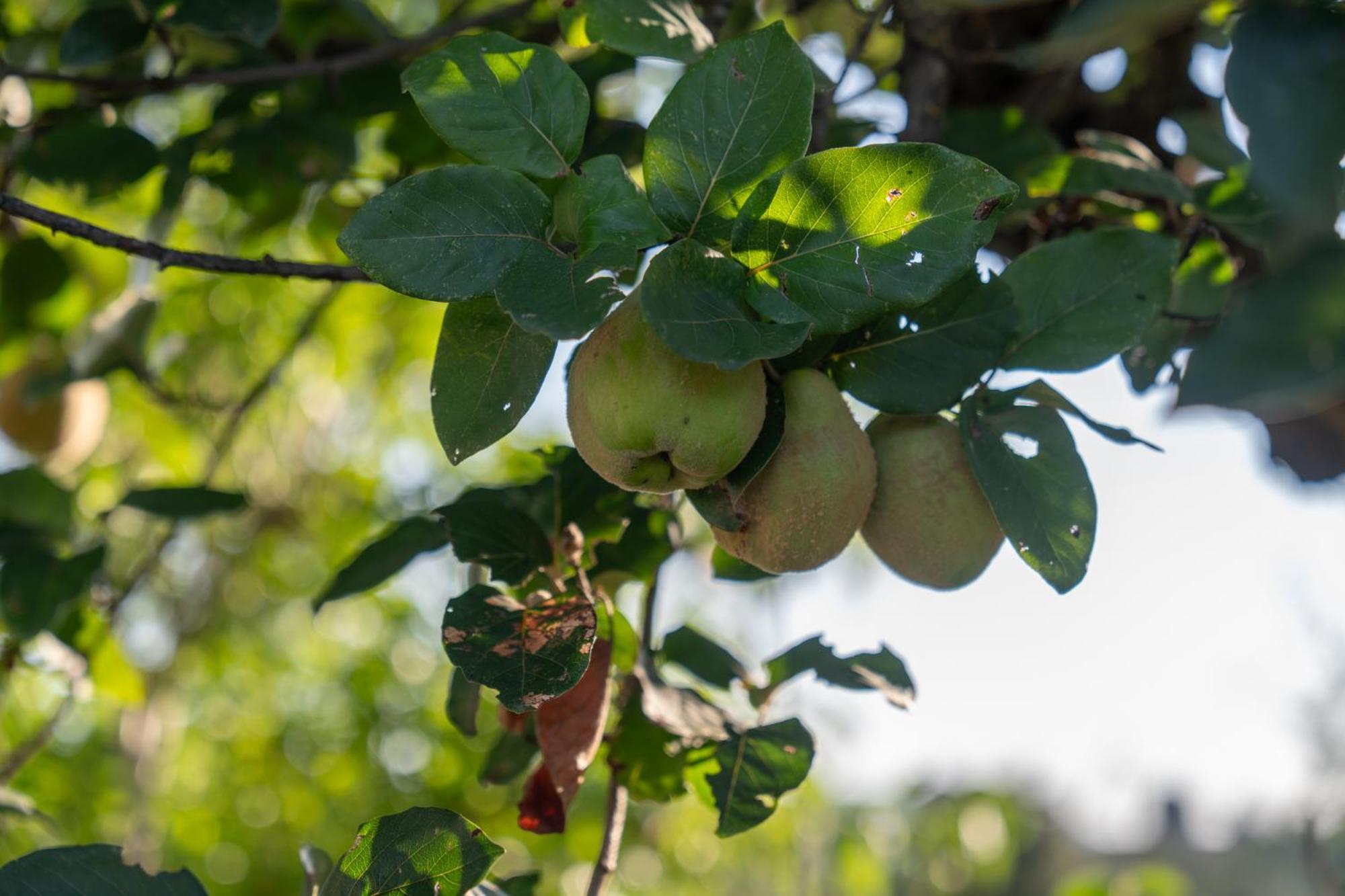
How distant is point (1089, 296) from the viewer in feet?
3.25

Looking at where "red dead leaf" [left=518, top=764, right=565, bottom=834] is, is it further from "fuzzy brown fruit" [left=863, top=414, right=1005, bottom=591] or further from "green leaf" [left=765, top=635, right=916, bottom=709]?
"fuzzy brown fruit" [left=863, top=414, right=1005, bottom=591]

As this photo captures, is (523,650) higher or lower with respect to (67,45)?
higher

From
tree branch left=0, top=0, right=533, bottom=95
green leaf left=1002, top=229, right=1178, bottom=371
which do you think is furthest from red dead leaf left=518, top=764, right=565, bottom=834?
tree branch left=0, top=0, right=533, bottom=95

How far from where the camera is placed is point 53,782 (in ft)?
10.5

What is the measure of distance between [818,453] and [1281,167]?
0.41m

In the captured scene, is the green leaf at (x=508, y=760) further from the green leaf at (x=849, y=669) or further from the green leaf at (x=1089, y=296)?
the green leaf at (x=1089, y=296)

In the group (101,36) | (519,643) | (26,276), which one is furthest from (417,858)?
(26,276)

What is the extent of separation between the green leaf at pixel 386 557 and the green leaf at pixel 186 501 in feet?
1.01

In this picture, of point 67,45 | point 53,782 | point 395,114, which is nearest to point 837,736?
point 53,782

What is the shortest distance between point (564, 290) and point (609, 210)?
7cm

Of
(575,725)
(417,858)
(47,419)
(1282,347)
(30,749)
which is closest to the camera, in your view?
(1282,347)

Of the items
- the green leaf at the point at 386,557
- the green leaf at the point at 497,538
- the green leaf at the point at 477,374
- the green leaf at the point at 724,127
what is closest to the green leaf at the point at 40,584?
the green leaf at the point at 386,557

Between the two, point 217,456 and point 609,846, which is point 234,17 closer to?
point 217,456

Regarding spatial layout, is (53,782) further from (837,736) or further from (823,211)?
(823,211)
